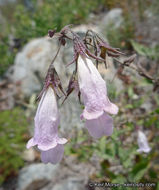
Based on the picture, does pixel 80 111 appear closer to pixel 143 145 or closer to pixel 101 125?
pixel 143 145

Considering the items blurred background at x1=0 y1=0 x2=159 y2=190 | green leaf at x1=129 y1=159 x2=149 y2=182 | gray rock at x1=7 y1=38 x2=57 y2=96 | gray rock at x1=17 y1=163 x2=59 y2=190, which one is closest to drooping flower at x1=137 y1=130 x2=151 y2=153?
blurred background at x1=0 y1=0 x2=159 y2=190

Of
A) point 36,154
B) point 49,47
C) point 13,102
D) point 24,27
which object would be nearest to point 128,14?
point 49,47

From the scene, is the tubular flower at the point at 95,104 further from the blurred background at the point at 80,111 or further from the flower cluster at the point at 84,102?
the blurred background at the point at 80,111

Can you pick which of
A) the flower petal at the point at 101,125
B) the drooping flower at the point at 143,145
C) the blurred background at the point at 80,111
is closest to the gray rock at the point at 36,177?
the blurred background at the point at 80,111

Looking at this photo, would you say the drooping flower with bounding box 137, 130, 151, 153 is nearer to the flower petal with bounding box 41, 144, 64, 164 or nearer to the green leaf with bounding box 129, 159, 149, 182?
the green leaf with bounding box 129, 159, 149, 182

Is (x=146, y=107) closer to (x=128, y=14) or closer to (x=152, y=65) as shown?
(x=152, y=65)

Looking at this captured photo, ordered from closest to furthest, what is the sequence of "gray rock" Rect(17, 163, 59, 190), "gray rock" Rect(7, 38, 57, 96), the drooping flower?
the drooping flower < "gray rock" Rect(17, 163, 59, 190) < "gray rock" Rect(7, 38, 57, 96)
